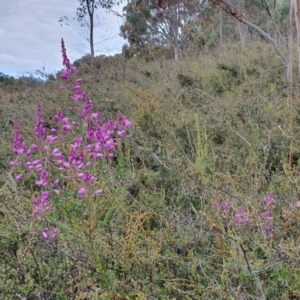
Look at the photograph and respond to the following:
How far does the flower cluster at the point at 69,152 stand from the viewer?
5.61ft

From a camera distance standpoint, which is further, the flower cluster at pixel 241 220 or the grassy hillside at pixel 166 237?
the flower cluster at pixel 241 220

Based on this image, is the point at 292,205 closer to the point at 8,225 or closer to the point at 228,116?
the point at 8,225

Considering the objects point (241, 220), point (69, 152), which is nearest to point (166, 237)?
point (241, 220)

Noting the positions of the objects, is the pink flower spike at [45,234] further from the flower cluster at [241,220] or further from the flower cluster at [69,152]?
the flower cluster at [241,220]

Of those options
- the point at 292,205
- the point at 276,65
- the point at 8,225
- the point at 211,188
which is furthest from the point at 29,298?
the point at 276,65

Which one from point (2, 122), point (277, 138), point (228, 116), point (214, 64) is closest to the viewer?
point (277, 138)

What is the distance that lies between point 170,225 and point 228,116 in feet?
6.38

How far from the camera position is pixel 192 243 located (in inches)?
68.6

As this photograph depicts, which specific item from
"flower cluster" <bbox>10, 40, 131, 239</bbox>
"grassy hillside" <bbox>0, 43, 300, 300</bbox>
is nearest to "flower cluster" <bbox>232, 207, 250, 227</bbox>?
"grassy hillside" <bbox>0, 43, 300, 300</bbox>

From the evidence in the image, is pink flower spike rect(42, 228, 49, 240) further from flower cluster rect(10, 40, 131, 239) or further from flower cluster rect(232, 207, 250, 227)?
flower cluster rect(232, 207, 250, 227)

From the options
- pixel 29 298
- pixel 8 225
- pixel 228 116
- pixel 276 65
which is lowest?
pixel 29 298

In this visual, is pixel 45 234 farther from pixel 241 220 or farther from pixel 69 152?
pixel 241 220

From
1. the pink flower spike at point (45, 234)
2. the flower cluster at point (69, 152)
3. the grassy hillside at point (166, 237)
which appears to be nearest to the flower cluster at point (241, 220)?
the grassy hillside at point (166, 237)

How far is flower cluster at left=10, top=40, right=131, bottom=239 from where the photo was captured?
171 cm
